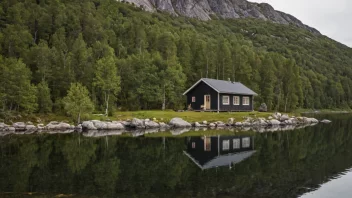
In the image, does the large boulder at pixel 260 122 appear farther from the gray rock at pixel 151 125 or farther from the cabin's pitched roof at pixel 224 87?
the gray rock at pixel 151 125

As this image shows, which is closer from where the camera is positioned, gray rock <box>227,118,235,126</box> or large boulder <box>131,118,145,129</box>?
large boulder <box>131,118,145,129</box>

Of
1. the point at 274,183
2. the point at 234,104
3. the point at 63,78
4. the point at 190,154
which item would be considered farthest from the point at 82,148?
the point at 234,104

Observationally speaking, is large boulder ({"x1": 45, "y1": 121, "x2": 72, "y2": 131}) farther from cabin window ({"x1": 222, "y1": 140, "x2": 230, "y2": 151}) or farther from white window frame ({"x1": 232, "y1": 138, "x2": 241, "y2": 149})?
white window frame ({"x1": 232, "y1": 138, "x2": 241, "y2": 149})

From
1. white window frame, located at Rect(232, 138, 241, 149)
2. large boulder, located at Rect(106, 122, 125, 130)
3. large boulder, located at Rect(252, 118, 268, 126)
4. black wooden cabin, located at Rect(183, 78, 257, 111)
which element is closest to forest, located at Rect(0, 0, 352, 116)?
black wooden cabin, located at Rect(183, 78, 257, 111)

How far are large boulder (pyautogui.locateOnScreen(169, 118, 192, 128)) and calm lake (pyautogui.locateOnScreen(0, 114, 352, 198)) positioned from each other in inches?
691

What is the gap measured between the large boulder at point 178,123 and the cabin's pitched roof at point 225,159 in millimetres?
21991

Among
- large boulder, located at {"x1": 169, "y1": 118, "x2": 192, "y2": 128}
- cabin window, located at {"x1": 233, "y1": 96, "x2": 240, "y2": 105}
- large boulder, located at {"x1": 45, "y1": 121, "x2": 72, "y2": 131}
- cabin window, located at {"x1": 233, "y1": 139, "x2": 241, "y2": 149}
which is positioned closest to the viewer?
cabin window, located at {"x1": 233, "y1": 139, "x2": 241, "y2": 149}

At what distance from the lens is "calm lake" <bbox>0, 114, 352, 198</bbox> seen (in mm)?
13469

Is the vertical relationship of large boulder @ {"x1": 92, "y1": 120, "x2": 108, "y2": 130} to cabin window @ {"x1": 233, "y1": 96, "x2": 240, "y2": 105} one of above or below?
below

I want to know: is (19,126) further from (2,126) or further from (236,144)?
(236,144)

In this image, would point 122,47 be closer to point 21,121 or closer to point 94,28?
point 94,28

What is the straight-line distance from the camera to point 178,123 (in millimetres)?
45562

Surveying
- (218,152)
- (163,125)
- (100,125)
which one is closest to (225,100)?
(163,125)

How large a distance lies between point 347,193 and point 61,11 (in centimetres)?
8256
